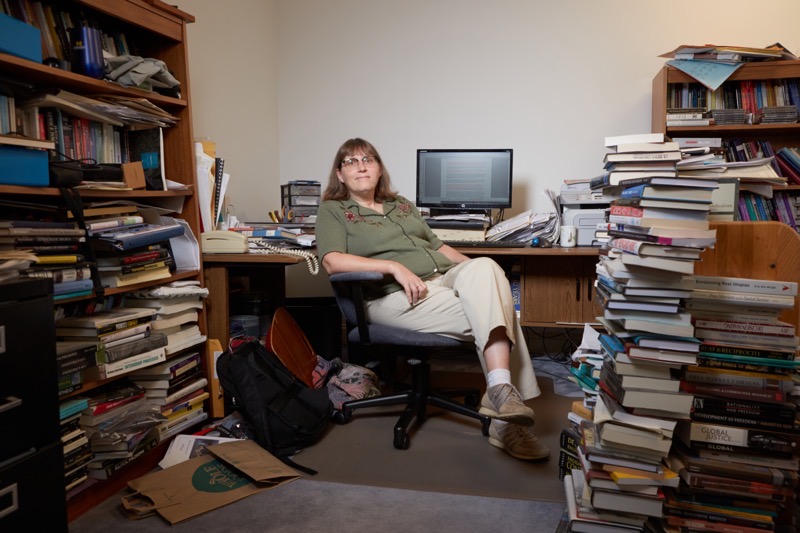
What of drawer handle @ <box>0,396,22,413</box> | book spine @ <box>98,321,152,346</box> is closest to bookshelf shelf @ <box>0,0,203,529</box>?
book spine @ <box>98,321,152,346</box>

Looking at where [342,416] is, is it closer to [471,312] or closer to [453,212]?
[471,312]

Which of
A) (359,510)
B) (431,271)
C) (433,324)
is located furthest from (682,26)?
(359,510)

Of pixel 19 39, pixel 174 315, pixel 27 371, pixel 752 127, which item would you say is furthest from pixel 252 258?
pixel 752 127

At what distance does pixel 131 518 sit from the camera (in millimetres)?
1627

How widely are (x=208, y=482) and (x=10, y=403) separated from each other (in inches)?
35.3

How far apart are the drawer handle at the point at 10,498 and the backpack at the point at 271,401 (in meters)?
0.98

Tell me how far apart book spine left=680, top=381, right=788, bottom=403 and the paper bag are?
1.20 m

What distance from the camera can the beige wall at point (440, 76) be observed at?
123 inches

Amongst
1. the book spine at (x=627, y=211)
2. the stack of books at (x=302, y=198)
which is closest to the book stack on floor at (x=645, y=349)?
the book spine at (x=627, y=211)

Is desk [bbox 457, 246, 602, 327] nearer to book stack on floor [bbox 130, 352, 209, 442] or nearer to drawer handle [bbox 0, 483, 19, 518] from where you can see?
book stack on floor [bbox 130, 352, 209, 442]

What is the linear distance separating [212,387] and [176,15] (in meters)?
1.41

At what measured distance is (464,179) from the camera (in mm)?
3045

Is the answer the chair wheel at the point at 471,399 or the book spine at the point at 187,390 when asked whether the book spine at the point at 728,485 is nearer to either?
the chair wheel at the point at 471,399

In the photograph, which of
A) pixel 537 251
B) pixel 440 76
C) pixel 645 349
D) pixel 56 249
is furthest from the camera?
pixel 440 76
